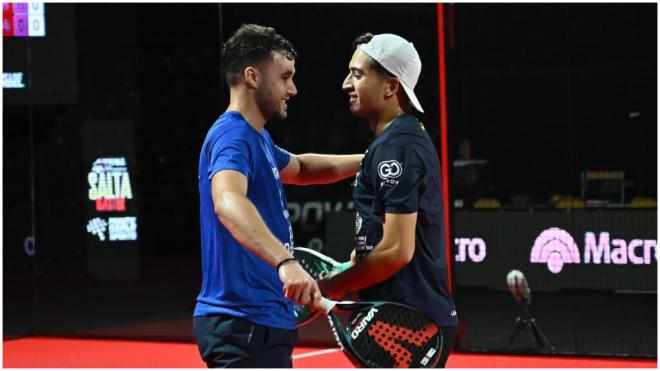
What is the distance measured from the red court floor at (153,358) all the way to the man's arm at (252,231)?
3846 mm

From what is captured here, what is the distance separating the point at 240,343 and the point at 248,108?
0.67m

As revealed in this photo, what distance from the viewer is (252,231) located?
2.88 meters

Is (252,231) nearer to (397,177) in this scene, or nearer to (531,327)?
(397,177)

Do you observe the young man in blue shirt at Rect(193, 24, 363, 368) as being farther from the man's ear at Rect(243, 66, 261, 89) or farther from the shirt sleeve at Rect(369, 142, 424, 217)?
the shirt sleeve at Rect(369, 142, 424, 217)

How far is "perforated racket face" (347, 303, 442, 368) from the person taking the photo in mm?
3018

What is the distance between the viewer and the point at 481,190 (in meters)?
7.15

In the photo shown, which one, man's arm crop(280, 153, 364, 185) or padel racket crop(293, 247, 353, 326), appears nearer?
padel racket crop(293, 247, 353, 326)

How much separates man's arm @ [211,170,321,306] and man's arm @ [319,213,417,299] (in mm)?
252

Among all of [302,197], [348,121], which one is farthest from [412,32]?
[302,197]

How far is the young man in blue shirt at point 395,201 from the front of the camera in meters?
3.01

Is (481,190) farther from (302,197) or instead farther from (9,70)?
(9,70)

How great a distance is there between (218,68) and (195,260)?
4.53ft

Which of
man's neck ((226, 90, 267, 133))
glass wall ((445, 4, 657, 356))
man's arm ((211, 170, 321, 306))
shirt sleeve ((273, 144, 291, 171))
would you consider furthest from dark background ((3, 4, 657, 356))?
man's arm ((211, 170, 321, 306))

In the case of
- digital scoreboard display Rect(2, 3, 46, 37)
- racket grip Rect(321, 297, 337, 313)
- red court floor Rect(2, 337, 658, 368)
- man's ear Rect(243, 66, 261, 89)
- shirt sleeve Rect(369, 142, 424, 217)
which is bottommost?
red court floor Rect(2, 337, 658, 368)
